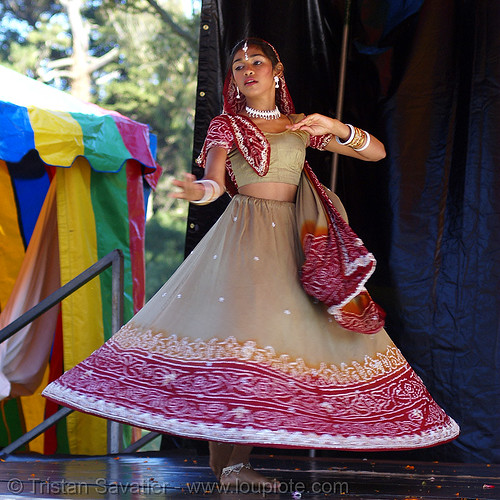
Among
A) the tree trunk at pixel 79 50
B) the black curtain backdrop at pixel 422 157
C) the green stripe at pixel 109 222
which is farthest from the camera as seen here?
the tree trunk at pixel 79 50

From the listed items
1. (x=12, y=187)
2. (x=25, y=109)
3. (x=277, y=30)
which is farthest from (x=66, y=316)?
(x=277, y=30)

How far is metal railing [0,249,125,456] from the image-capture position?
3.52 metres

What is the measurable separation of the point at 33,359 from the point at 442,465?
245 cm

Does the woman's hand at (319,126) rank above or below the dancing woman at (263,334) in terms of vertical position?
above

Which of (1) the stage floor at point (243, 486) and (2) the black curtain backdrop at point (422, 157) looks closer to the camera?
(1) the stage floor at point (243, 486)

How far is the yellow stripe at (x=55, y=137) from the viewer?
4.21 meters

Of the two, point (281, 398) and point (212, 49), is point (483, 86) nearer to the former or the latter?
point (212, 49)

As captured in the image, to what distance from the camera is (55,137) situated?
14.0ft

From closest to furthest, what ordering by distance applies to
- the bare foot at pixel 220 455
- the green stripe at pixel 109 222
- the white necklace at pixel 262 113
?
the bare foot at pixel 220 455, the white necklace at pixel 262 113, the green stripe at pixel 109 222

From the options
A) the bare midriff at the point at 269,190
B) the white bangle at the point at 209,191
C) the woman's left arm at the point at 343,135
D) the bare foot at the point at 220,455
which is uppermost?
the woman's left arm at the point at 343,135

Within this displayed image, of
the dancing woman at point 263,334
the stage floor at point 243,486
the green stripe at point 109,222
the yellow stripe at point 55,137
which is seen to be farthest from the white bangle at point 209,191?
the green stripe at point 109,222

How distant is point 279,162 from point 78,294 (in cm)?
214

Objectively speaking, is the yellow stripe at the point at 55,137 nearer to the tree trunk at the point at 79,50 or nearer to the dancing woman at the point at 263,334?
the dancing woman at the point at 263,334

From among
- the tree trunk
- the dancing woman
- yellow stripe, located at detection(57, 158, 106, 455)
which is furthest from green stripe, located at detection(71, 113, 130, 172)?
the tree trunk
